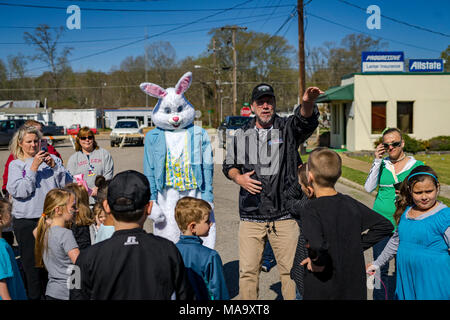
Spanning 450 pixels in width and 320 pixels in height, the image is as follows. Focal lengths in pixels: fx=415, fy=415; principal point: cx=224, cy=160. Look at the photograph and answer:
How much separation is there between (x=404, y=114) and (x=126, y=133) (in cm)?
1619

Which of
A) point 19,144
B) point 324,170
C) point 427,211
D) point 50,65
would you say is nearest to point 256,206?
point 324,170

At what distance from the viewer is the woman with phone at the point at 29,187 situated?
13.0 feet

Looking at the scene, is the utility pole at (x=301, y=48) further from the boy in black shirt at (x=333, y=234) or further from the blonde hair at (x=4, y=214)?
the blonde hair at (x=4, y=214)

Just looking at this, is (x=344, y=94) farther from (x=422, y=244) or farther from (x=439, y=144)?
(x=422, y=244)

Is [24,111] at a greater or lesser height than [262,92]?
greater

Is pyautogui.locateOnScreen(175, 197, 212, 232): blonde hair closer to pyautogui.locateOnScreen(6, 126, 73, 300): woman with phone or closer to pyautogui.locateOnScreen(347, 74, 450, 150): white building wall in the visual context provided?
pyautogui.locateOnScreen(6, 126, 73, 300): woman with phone

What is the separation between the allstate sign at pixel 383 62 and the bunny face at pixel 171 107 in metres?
17.6

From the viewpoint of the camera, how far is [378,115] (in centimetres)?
2073

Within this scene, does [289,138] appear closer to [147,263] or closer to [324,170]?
[324,170]

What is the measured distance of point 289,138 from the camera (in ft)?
12.0

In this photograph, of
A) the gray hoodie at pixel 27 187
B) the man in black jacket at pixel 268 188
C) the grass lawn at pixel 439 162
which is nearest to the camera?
the man in black jacket at pixel 268 188

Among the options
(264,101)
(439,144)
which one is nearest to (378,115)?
(439,144)

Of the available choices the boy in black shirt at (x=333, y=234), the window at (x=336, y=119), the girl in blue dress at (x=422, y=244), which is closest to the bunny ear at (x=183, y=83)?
the boy in black shirt at (x=333, y=234)
